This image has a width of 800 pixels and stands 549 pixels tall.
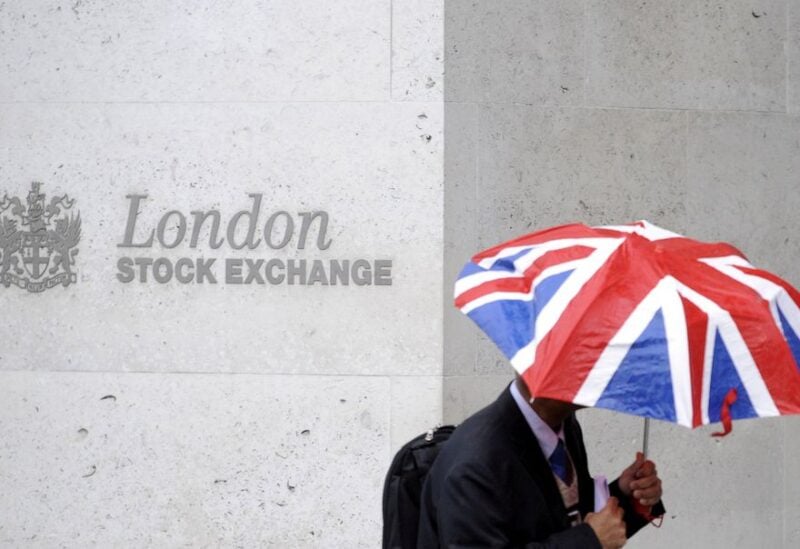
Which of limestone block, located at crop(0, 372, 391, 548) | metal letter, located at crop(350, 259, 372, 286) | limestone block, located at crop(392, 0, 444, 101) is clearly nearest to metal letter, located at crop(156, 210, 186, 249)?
limestone block, located at crop(0, 372, 391, 548)

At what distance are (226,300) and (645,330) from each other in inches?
141

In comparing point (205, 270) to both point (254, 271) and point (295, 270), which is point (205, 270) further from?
point (295, 270)

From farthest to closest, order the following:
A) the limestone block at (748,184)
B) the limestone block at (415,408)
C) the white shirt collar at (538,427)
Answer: the limestone block at (748,184) < the limestone block at (415,408) < the white shirt collar at (538,427)

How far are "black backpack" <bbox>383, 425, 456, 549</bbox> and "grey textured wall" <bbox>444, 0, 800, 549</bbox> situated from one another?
8.69 feet

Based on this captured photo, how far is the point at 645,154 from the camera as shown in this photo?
5816 mm

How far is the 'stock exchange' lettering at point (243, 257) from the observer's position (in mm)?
5609

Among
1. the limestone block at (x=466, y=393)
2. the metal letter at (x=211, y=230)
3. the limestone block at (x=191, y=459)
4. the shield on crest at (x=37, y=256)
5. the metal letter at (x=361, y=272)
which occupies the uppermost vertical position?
the metal letter at (x=211, y=230)

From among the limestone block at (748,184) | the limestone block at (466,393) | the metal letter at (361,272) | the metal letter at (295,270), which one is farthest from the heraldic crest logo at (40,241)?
the limestone block at (748,184)

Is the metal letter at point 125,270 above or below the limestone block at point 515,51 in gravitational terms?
below

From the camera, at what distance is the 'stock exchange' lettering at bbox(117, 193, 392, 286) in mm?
5609

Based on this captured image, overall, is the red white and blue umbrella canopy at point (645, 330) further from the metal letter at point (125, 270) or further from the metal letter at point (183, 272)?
the metal letter at point (125, 270)

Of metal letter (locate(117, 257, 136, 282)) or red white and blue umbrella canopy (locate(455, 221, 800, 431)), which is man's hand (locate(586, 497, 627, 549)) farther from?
metal letter (locate(117, 257, 136, 282))

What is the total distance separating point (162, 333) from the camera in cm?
568

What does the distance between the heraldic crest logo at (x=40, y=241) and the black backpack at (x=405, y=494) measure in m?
3.34
